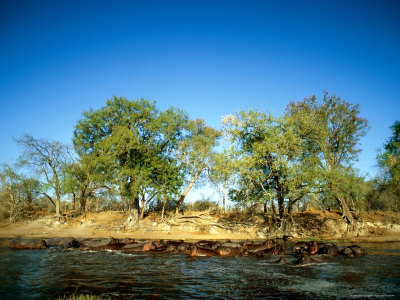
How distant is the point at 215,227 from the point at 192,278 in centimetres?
2089

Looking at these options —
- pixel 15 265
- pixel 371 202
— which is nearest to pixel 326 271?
pixel 15 265

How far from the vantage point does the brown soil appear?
1126 inches

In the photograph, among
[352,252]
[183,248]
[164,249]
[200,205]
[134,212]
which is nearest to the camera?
[352,252]

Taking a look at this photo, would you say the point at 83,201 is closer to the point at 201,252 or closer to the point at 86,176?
the point at 86,176

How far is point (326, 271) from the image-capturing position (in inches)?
469

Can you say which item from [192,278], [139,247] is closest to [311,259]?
[192,278]

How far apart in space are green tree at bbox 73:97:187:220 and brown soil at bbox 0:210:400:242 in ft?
11.4

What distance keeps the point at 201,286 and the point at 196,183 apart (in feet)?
85.9

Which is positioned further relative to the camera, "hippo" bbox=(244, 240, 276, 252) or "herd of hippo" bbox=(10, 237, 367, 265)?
"hippo" bbox=(244, 240, 276, 252)

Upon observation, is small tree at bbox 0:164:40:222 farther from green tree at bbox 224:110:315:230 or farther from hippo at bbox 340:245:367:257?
hippo at bbox 340:245:367:257

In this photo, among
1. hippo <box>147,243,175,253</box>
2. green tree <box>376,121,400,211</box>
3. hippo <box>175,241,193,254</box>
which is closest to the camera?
hippo <box>175,241,193,254</box>

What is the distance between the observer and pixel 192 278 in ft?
34.4

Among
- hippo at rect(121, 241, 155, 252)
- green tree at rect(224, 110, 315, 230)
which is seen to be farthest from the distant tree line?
hippo at rect(121, 241, 155, 252)

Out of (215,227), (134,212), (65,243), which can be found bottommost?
(215,227)
